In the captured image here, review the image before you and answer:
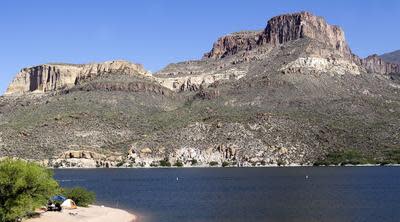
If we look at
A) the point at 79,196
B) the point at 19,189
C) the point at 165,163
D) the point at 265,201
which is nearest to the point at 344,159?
the point at 165,163

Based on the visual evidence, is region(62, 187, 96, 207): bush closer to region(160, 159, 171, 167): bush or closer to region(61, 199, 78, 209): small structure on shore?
region(61, 199, 78, 209): small structure on shore

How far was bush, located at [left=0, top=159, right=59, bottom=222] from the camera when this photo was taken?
1950 inches

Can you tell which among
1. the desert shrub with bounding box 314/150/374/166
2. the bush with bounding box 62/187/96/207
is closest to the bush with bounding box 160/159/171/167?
the desert shrub with bounding box 314/150/374/166

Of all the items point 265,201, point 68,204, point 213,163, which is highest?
point 213,163

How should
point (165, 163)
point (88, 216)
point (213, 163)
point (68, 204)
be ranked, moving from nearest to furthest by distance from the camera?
point (88, 216)
point (68, 204)
point (165, 163)
point (213, 163)

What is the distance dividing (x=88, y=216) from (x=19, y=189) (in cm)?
864

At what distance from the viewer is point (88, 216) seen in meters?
57.8

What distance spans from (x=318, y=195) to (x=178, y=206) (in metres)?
20.4

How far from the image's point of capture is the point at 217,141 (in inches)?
7264

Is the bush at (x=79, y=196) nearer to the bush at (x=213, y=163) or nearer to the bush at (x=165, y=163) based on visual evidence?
the bush at (x=165, y=163)

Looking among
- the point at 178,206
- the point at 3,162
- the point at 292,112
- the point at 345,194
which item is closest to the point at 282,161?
the point at 292,112

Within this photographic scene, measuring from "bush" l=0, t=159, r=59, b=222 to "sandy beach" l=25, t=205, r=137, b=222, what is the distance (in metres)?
2.11

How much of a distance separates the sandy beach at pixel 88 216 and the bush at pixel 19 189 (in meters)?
2.11

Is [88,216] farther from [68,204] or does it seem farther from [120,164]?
[120,164]
